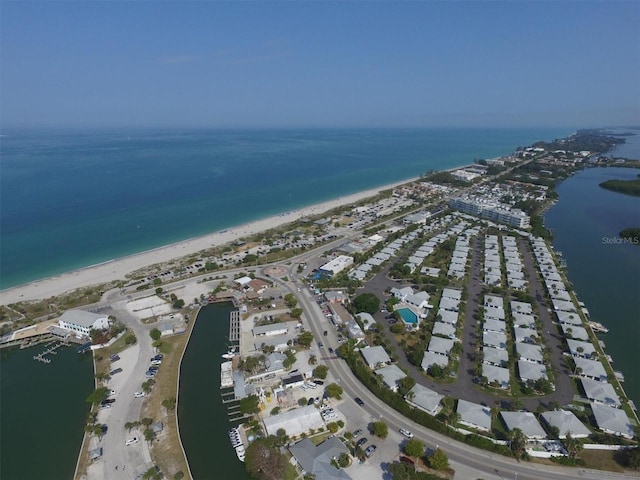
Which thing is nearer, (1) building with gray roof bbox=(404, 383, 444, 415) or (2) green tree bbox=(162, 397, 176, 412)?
(1) building with gray roof bbox=(404, 383, 444, 415)

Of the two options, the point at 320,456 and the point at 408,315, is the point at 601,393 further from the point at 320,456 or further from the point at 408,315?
the point at 320,456

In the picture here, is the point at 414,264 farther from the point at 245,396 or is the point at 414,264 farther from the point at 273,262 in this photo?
the point at 245,396

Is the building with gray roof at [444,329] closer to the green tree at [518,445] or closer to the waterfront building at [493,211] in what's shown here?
the green tree at [518,445]

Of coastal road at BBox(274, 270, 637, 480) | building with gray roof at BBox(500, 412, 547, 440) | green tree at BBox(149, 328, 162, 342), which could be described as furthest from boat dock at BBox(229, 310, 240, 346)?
building with gray roof at BBox(500, 412, 547, 440)

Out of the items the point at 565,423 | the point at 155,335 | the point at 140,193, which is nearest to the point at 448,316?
the point at 565,423

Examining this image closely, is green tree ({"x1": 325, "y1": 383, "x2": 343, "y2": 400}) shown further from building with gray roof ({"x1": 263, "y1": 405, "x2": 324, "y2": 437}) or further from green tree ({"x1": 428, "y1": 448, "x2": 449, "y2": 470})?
green tree ({"x1": 428, "y1": 448, "x2": 449, "y2": 470})

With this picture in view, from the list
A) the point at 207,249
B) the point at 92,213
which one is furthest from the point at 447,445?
the point at 92,213

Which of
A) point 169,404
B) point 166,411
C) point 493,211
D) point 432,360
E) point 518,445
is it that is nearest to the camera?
point 518,445
